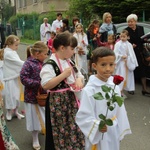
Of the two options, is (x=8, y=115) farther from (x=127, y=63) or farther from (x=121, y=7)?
(x=121, y=7)

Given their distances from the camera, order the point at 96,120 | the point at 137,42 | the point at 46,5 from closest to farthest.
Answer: the point at 96,120 → the point at 137,42 → the point at 46,5

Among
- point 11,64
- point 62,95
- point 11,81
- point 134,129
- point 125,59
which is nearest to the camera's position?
point 62,95

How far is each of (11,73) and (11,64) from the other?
0.58 ft

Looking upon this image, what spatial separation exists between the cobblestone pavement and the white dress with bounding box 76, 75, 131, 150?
1732 mm

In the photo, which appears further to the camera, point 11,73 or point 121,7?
point 121,7

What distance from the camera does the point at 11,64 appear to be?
5.63 metres

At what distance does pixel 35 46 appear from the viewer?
421 centimetres

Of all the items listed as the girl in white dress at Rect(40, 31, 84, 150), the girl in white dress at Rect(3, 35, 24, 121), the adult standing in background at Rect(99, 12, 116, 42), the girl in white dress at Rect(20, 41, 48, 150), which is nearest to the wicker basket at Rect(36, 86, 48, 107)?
the girl in white dress at Rect(20, 41, 48, 150)

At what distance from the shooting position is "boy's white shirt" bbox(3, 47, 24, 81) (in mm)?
5516

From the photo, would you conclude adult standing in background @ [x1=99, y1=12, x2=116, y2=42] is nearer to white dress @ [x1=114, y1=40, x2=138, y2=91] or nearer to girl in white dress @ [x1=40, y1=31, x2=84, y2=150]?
white dress @ [x1=114, y1=40, x2=138, y2=91]

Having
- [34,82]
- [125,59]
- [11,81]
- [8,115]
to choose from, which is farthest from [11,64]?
[125,59]

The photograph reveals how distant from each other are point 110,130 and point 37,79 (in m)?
1.72

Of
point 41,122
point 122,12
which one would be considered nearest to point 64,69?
point 41,122

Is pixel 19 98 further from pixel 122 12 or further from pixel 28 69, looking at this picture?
pixel 122 12
